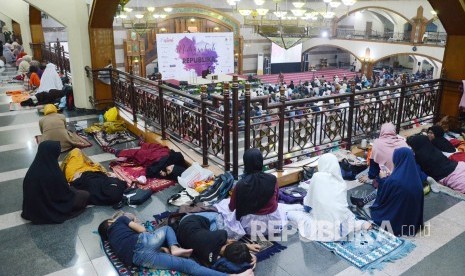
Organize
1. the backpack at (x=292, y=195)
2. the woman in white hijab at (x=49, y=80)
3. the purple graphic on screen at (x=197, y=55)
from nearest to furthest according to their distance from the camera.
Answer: the backpack at (x=292, y=195) → the woman in white hijab at (x=49, y=80) → the purple graphic on screen at (x=197, y=55)

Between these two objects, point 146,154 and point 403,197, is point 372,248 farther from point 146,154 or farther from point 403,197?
point 146,154

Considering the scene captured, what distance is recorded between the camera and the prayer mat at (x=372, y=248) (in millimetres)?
2947

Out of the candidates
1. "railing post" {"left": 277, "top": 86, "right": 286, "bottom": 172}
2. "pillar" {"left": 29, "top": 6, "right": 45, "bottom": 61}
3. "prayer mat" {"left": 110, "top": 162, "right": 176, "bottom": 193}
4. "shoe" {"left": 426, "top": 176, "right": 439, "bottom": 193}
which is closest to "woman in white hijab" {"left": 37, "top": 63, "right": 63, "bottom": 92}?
"prayer mat" {"left": 110, "top": 162, "right": 176, "bottom": 193}

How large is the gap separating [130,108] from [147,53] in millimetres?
10054

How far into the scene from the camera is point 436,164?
13.8 ft

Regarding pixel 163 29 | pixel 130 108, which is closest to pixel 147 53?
pixel 163 29

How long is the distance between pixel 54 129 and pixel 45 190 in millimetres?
1916

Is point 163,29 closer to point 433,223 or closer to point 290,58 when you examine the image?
point 290,58

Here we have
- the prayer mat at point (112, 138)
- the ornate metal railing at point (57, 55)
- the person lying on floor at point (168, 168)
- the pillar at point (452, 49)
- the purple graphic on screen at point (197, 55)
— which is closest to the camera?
the person lying on floor at point (168, 168)

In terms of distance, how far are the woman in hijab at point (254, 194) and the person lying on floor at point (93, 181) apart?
1.34m

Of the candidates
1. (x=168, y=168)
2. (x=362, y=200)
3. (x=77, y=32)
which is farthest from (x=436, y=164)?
(x=77, y=32)

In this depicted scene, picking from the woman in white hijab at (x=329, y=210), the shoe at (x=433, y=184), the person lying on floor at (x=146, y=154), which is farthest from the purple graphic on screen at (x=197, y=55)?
the woman in white hijab at (x=329, y=210)

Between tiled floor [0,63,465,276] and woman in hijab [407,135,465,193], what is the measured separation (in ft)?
0.84

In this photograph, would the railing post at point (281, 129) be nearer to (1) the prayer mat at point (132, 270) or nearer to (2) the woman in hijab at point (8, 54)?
(1) the prayer mat at point (132, 270)
